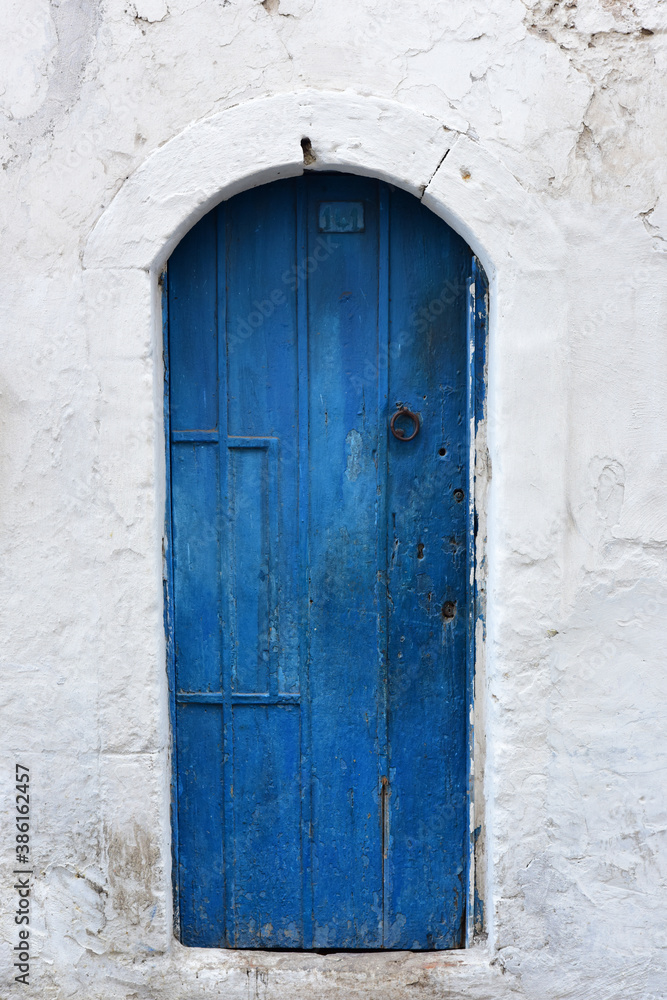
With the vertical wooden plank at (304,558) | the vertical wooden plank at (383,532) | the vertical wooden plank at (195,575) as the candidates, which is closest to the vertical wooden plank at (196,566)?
the vertical wooden plank at (195,575)

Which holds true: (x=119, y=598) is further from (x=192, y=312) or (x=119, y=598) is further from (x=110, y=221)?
(x=110, y=221)

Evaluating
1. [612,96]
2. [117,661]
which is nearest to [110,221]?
[117,661]

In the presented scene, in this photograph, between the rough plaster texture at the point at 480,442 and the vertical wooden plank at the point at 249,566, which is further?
the vertical wooden plank at the point at 249,566

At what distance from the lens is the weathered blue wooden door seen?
87.4 inches

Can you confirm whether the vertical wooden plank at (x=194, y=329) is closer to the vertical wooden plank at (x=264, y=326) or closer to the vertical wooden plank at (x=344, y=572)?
the vertical wooden plank at (x=264, y=326)

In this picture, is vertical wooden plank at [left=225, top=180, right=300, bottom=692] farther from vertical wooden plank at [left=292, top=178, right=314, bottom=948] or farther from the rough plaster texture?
the rough plaster texture

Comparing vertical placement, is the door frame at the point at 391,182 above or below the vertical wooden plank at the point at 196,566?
above

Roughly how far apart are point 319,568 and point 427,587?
335 mm

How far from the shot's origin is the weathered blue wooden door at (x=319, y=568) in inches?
87.4

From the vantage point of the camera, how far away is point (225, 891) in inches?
90.7

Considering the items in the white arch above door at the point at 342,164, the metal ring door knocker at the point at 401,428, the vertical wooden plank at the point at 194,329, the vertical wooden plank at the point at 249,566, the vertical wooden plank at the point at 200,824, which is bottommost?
the vertical wooden plank at the point at 200,824

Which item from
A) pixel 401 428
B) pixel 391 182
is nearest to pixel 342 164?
pixel 391 182

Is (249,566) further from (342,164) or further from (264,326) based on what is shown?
(342,164)

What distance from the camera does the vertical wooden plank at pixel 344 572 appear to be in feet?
7.28
